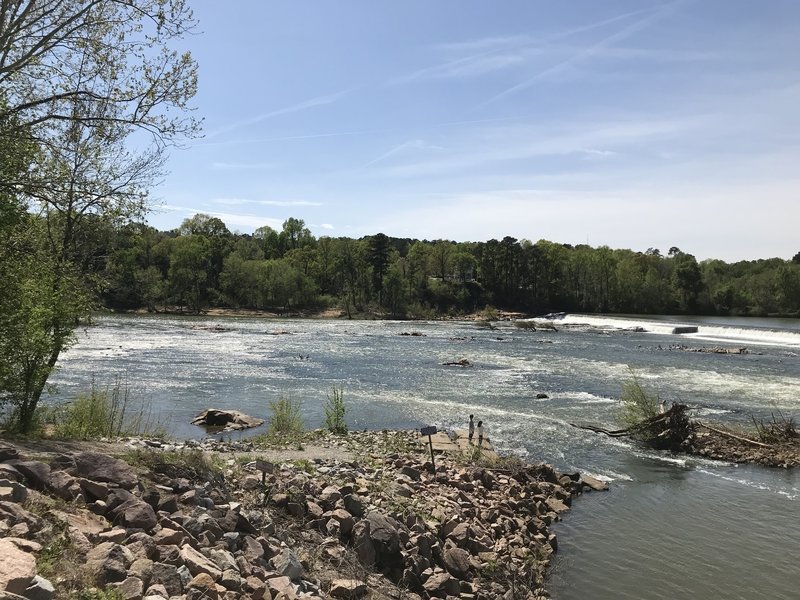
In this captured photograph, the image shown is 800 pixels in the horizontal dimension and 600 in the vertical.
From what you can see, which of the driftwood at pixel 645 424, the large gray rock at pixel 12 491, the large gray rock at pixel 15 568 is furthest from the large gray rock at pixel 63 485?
the driftwood at pixel 645 424

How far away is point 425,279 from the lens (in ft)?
385

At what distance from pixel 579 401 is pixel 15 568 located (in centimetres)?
2431

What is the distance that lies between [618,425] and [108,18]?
19.9m

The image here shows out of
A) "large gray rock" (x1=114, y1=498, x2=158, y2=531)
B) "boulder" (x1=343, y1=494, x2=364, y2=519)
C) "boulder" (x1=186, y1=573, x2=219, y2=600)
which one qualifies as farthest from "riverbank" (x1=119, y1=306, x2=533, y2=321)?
"boulder" (x1=186, y1=573, x2=219, y2=600)

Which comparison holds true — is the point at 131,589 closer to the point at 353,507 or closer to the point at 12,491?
the point at 12,491

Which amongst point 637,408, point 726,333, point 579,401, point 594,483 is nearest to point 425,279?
point 726,333

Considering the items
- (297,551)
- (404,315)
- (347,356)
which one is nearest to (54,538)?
(297,551)

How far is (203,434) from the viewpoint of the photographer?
721 inches

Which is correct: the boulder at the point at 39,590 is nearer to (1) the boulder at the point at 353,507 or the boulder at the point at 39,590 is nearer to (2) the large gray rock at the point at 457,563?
(1) the boulder at the point at 353,507

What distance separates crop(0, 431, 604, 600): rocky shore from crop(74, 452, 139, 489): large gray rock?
23mm

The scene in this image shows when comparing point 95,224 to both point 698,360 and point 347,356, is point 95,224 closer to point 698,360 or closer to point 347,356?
point 347,356

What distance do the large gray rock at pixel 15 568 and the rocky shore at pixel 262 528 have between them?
0.01 meters

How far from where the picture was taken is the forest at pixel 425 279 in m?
102

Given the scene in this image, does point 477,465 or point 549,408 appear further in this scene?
point 549,408
